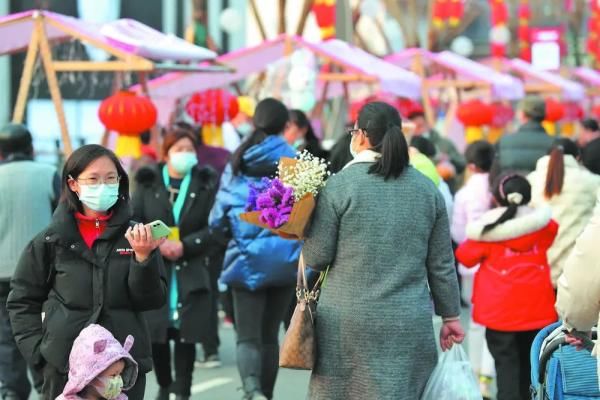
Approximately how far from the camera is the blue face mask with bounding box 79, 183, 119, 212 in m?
5.80

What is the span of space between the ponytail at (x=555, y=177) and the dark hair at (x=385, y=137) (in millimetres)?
3747

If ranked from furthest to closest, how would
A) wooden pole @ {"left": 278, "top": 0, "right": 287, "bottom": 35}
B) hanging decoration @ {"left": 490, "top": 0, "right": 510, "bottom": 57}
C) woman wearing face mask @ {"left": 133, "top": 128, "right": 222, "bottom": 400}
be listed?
hanging decoration @ {"left": 490, "top": 0, "right": 510, "bottom": 57} → wooden pole @ {"left": 278, "top": 0, "right": 287, "bottom": 35} → woman wearing face mask @ {"left": 133, "top": 128, "right": 222, "bottom": 400}

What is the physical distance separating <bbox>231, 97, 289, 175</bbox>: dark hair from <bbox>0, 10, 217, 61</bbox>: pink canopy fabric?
3.36 metres

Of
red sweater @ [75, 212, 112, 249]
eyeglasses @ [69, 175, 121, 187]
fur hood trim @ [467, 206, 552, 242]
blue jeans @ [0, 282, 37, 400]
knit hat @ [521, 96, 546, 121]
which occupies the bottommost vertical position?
blue jeans @ [0, 282, 37, 400]

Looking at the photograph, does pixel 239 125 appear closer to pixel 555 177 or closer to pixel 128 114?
pixel 128 114

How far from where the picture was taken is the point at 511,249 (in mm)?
8578

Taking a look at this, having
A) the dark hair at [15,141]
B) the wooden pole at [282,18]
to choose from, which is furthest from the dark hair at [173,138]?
the wooden pole at [282,18]

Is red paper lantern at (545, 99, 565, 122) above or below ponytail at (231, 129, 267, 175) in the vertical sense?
below

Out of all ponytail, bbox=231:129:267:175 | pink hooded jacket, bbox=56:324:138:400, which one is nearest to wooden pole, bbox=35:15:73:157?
ponytail, bbox=231:129:267:175

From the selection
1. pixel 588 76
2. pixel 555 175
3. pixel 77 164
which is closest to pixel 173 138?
pixel 555 175

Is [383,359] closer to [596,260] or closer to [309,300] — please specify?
[309,300]

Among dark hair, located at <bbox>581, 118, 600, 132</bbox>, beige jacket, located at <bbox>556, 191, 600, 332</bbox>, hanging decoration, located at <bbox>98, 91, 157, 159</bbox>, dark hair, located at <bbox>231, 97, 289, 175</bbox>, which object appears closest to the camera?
beige jacket, located at <bbox>556, 191, 600, 332</bbox>

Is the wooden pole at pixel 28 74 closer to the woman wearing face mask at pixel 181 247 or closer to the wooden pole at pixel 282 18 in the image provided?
the woman wearing face mask at pixel 181 247

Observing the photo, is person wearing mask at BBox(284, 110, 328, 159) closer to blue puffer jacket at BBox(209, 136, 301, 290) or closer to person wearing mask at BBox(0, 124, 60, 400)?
blue puffer jacket at BBox(209, 136, 301, 290)
